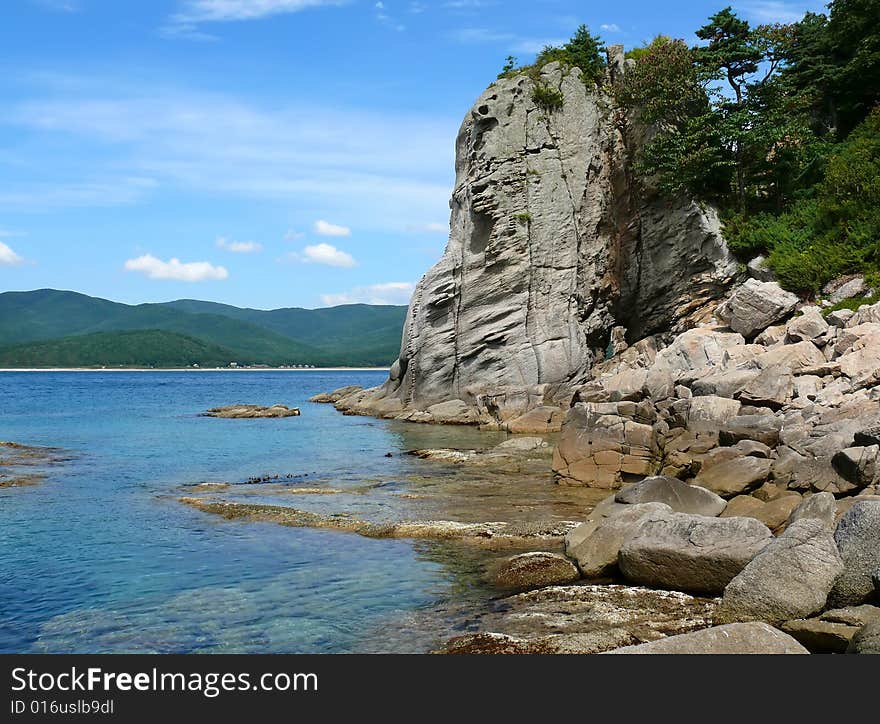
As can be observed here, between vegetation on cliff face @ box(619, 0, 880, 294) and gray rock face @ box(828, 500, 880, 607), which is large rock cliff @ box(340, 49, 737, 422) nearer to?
vegetation on cliff face @ box(619, 0, 880, 294)

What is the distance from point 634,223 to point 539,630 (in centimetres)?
3996

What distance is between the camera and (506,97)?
46094 mm

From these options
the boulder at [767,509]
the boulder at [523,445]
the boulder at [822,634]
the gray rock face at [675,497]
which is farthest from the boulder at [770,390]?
the boulder at [822,634]

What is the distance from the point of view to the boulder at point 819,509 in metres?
12.9

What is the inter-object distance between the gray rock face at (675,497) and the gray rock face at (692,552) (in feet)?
8.94

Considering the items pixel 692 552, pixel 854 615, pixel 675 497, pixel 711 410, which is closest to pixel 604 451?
pixel 711 410

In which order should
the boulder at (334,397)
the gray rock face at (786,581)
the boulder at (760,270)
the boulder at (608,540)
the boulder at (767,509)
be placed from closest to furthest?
1. the gray rock face at (786,581)
2. the boulder at (608,540)
3. the boulder at (767,509)
4. the boulder at (760,270)
5. the boulder at (334,397)

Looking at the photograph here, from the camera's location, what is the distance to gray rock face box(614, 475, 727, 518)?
15414 millimetres

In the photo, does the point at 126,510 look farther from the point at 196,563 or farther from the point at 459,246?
the point at 459,246

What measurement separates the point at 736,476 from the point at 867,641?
987 cm

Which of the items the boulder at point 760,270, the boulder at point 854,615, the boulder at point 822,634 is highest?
the boulder at point 760,270

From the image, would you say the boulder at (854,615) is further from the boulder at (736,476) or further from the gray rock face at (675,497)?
the boulder at (736,476)

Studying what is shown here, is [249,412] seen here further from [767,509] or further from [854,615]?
[854,615]
